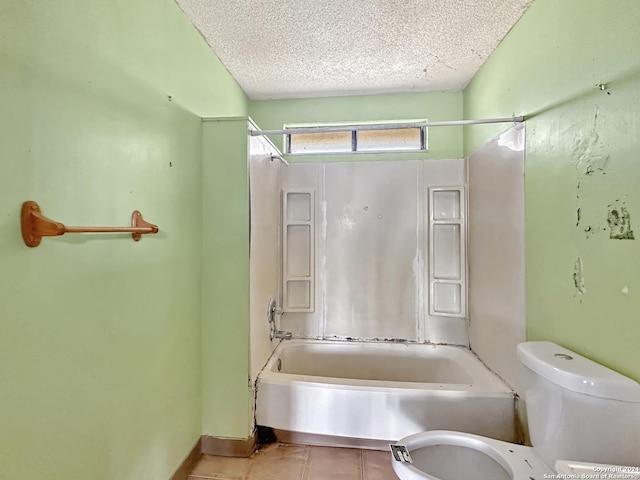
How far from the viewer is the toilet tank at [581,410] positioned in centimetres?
96

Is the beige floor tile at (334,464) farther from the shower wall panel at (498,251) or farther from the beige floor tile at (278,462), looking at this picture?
the shower wall panel at (498,251)

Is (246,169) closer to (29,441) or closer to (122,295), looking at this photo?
(122,295)

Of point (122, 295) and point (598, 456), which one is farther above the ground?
point (122, 295)

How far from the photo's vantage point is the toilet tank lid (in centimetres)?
95

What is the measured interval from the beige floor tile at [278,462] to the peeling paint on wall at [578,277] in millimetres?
1629

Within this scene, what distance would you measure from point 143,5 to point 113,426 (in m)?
1.73

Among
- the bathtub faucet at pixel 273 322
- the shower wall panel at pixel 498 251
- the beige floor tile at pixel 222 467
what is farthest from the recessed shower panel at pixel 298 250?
the shower wall panel at pixel 498 251

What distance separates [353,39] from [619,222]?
1691 millimetres

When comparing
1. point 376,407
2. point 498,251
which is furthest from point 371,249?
point 376,407

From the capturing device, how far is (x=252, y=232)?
181 cm

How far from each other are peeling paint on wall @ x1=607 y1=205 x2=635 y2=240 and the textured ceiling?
1.29 metres

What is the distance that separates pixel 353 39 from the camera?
188cm

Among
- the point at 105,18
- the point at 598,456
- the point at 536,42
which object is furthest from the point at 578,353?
the point at 105,18

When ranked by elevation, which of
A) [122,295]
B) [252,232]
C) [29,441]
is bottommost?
[29,441]
